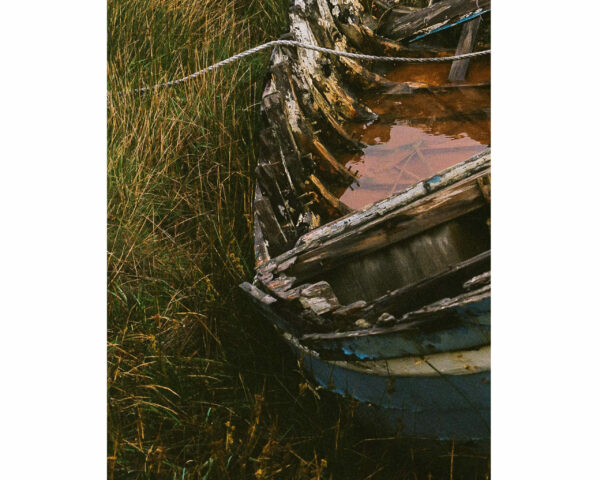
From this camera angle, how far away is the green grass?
5.02 feet

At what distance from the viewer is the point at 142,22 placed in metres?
2.57

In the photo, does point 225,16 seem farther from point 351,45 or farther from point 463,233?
point 463,233

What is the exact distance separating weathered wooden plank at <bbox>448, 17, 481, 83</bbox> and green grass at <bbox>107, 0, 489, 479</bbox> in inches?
40.1

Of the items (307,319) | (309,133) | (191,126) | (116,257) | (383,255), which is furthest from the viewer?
(191,126)

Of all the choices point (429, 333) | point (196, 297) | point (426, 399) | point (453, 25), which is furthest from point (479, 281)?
point (453, 25)

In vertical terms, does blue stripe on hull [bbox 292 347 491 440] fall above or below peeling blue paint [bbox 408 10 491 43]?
below

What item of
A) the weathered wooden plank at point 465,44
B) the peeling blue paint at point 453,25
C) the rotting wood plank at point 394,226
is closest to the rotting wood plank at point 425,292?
the rotting wood plank at point 394,226

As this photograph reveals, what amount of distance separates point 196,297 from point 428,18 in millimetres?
2280

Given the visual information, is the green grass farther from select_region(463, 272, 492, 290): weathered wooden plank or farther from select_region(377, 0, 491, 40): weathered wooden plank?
select_region(377, 0, 491, 40): weathered wooden plank

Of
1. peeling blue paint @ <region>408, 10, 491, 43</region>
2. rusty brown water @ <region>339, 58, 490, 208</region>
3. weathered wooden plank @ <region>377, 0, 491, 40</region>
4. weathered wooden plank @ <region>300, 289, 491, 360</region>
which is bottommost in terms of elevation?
weathered wooden plank @ <region>300, 289, 491, 360</region>

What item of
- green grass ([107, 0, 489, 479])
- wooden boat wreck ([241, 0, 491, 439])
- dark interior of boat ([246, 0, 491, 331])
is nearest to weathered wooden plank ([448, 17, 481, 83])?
dark interior of boat ([246, 0, 491, 331])

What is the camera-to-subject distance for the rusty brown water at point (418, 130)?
7.51ft
